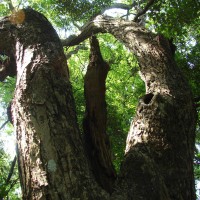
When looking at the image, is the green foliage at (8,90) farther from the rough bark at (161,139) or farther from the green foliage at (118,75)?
the rough bark at (161,139)

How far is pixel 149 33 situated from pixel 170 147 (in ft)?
7.68

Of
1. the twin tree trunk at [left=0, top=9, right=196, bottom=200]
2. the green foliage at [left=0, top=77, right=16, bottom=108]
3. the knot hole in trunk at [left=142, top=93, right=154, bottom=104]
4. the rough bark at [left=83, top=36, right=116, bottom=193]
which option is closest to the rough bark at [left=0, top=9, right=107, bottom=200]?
the twin tree trunk at [left=0, top=9, right=196, bottom=200]

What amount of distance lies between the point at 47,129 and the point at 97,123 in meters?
0.73

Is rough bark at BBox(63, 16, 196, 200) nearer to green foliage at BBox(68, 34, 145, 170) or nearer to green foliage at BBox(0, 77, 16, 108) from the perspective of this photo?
green foliage at BBox(68, 34, 145, 170)

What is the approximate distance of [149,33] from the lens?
15.2 ft

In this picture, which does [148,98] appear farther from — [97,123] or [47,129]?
[47,129]

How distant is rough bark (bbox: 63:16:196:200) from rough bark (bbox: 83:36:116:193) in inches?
9.1

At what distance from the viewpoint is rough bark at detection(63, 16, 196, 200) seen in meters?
2.42

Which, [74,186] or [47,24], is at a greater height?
[47,24]

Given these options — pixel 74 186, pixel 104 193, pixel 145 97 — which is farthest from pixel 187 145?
pixel 74 186

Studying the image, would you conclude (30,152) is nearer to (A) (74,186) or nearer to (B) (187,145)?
(A) (74,186)

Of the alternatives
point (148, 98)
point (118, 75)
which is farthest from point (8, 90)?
point (148, 98)

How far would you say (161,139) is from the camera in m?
2.87

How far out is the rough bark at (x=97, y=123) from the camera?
2.78m
